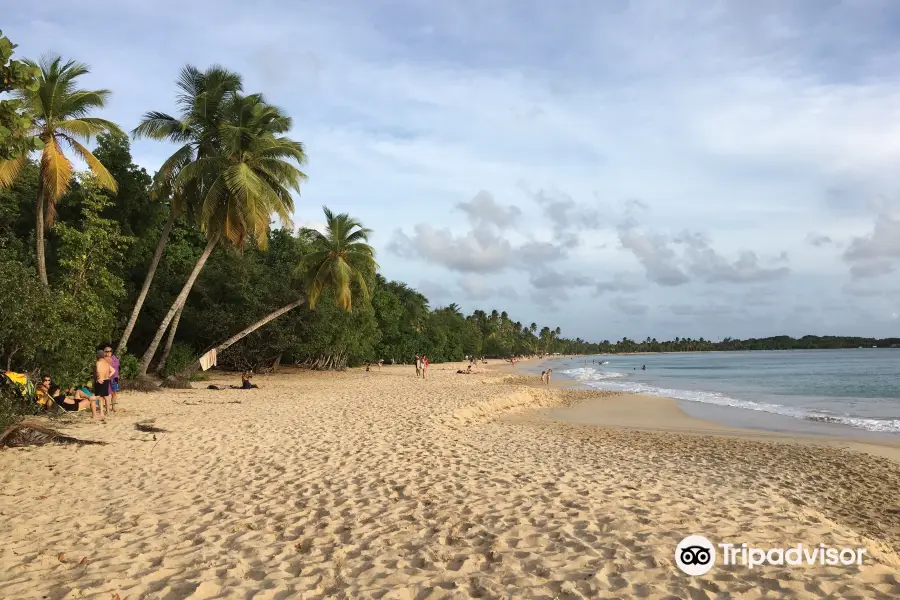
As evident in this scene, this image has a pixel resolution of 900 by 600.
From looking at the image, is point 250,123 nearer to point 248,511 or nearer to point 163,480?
point 163,480

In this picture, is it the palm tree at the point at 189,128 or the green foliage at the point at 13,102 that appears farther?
the palm tree at the point at 189,128

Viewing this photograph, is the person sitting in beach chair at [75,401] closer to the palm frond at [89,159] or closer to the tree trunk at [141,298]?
the tree trunk at [141,298]

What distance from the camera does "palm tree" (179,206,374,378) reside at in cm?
2416

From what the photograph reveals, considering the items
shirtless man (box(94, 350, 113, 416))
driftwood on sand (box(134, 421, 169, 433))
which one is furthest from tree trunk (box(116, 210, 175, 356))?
driftwood on sand (box(134, 421, 169, 433))

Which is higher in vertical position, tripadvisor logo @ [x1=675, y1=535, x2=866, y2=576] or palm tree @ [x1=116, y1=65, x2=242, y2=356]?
palm tree @ [x1=116, y1=65, x2=242, y2=356]

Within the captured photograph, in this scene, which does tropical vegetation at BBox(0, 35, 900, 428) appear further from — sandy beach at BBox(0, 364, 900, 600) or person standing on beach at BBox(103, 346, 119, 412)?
sandy beach at BBox(0, 364, 900, 600)

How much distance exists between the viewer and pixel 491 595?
12.1 feet

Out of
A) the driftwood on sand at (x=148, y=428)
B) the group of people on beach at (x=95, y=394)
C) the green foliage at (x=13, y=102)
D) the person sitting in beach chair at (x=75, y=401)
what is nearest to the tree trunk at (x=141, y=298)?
the person sitting in beach chair at (x=75, y=401)

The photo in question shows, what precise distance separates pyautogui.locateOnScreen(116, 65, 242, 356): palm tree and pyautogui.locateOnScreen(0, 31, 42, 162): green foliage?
14.1m

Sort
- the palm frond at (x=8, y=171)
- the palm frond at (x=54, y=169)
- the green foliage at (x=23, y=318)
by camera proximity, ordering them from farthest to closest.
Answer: the palm frond at (x=54, y=169) < the palm frond at (x=8, y=171) < the green foliage at (x=23, y=318)

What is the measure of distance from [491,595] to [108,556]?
3.15 m

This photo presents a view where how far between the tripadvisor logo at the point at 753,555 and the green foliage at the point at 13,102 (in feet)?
19.5

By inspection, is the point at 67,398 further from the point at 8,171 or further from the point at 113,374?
the point at 8,171

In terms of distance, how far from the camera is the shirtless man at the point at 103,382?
437 inches
